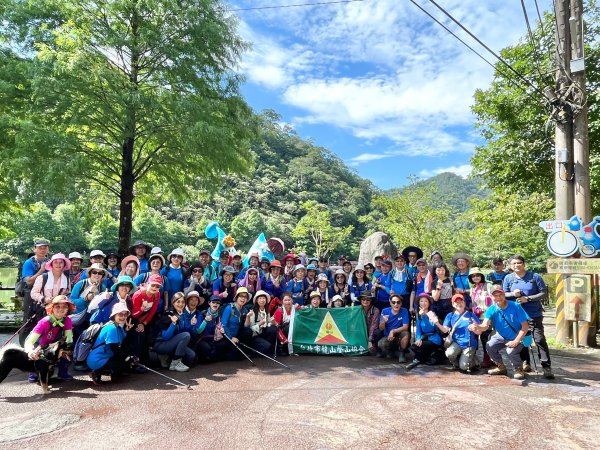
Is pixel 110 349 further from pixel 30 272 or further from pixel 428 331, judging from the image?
pixel 428 331

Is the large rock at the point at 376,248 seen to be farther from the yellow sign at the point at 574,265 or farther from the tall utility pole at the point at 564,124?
the tall utility pole at the point at 564,124

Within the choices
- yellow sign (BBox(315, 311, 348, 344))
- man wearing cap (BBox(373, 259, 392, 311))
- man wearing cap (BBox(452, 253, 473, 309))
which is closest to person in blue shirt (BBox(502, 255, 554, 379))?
man wearing cap (BBox(452, 253, 473, 309))

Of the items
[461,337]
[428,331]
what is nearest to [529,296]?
[461,337]

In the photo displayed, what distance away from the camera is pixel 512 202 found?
49.4ft

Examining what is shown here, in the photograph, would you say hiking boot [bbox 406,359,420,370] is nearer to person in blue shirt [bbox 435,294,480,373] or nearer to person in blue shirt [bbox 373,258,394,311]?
person in blue shirt [bbox 435,294,480,373]

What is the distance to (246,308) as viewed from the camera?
715cm

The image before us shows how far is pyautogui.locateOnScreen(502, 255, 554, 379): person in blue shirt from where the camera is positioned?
6.01 meters

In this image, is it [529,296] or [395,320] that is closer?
[529,296]

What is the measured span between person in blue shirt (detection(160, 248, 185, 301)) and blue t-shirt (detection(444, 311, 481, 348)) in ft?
15.5

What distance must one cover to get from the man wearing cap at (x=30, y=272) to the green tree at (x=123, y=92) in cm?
285

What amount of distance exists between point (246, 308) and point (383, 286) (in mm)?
2759

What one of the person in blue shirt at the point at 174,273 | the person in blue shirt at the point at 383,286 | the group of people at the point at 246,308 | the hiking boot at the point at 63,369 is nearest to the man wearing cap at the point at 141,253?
the group of people at the point at 246,308

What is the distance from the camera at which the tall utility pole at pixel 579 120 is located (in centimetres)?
820

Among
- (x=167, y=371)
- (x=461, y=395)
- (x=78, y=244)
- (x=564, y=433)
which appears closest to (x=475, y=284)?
(x=461, y=395)
